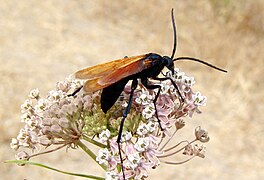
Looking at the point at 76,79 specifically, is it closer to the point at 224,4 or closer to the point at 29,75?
the point at 29,75

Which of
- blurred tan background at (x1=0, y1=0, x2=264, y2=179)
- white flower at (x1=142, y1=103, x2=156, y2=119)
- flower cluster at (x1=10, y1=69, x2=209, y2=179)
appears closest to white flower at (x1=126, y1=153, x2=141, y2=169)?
flower cluster at (x1=10, y1=69, x2=209, y2=179)

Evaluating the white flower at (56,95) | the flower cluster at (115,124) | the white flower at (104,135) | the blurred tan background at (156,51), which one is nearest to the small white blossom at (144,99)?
the flower cluster at (115,124)

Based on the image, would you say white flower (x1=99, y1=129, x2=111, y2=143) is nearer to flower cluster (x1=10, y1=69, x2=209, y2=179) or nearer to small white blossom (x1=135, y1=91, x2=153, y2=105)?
flower cluster (x1=10, y1=69, x2=209, y2=179)

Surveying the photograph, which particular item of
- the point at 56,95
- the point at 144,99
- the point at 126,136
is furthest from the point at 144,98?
the point at 56,95

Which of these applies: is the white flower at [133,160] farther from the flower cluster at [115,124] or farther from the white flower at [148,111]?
A: the white flower at [148,111]

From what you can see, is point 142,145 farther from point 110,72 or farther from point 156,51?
point 156,51
